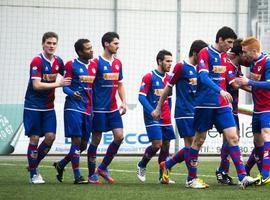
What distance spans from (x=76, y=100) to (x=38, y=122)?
2.28 ft

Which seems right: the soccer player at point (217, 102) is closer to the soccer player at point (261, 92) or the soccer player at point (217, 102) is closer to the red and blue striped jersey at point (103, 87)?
the soccer player at point (261, 92)

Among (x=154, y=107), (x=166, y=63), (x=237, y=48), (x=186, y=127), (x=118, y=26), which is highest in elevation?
(x=118, y=26)

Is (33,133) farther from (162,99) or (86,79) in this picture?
(162,99)

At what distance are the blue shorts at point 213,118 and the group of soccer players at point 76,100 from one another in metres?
1.94

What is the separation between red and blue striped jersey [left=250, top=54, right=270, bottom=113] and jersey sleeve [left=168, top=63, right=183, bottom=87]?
1.08 metres

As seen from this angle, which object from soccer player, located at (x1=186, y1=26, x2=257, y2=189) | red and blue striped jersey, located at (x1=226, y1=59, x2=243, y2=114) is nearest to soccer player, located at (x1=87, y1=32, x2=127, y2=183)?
red and blue striped jersey, located at (x1=226, y1=59, x2=243, y2=114)

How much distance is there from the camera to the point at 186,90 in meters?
12.8

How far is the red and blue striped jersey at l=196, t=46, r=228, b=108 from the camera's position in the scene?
433 inches

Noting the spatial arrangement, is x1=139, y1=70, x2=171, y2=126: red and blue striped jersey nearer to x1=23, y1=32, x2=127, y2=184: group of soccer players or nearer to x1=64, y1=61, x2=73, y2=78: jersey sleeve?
x1=23, y1=32, x2=127, y2=184: group of soccer players

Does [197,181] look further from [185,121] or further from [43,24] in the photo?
[43,24]

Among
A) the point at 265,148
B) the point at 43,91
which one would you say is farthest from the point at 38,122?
the point at 265,148

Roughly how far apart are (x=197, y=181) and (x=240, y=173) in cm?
66

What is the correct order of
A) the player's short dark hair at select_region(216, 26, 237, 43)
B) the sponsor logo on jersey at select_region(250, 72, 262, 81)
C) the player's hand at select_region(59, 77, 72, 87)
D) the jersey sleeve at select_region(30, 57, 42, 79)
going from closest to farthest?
the player's short dark hair at select_region(216, 26, 237, 43)
the sponsor logo on jersey at select_region(250, 72, 262, 81)
the player's hand at select_region(59, 77, 72, 87)
the jersey sleeve at select_region(30, 57, 42, 79)

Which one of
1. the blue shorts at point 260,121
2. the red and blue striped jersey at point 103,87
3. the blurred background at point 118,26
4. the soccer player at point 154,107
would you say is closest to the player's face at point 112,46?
the red and blue striped jersey at point 103,87
